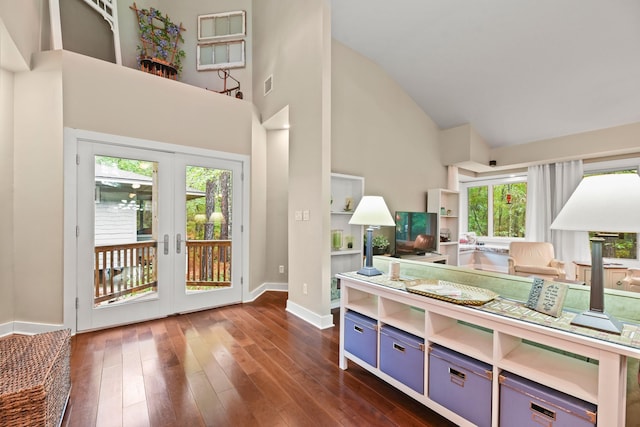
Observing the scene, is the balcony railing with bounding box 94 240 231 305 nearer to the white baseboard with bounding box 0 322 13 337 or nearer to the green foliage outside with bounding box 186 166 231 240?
the green foliage outside with bounding box 186 166 231 240

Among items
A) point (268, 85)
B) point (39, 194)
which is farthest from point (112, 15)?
point (39, 194)

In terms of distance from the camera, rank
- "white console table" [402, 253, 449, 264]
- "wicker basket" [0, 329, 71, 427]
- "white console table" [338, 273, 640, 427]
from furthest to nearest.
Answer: "white console table" [402, 253, 449, 264]
"wicker basket" [0, 329, 71, 427]
"white console table" [338, 273, 640, 427]

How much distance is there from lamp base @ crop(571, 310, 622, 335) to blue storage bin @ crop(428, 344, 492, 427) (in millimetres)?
468

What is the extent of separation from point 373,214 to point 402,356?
1.06 m

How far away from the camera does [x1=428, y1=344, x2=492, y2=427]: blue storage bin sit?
1431 mm

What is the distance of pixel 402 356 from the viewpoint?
183cm

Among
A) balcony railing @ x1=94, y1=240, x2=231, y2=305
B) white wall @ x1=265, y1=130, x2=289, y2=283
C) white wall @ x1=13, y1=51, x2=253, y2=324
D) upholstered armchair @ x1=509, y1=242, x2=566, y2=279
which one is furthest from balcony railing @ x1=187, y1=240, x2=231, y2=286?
upholstered armchair @ x1=509, y1=242, x2=566, y2=279

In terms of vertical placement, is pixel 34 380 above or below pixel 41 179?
below

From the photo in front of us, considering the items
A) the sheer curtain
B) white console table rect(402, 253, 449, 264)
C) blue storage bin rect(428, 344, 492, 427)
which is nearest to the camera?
blue storage bin rect(428, 344, 492, 427)

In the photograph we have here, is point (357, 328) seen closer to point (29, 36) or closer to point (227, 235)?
point (227, 235)

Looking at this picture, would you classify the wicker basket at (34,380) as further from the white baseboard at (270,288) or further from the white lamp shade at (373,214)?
the white baseboard at (270,288)

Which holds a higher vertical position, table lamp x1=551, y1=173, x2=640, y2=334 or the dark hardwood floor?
table lamp x1=551, y1=173, x2=640, y2=334

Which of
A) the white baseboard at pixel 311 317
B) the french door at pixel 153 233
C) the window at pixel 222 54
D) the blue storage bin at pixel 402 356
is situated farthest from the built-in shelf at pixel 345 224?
the window at pixel 222 54

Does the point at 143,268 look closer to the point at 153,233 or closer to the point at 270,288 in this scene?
the point at 153,233
